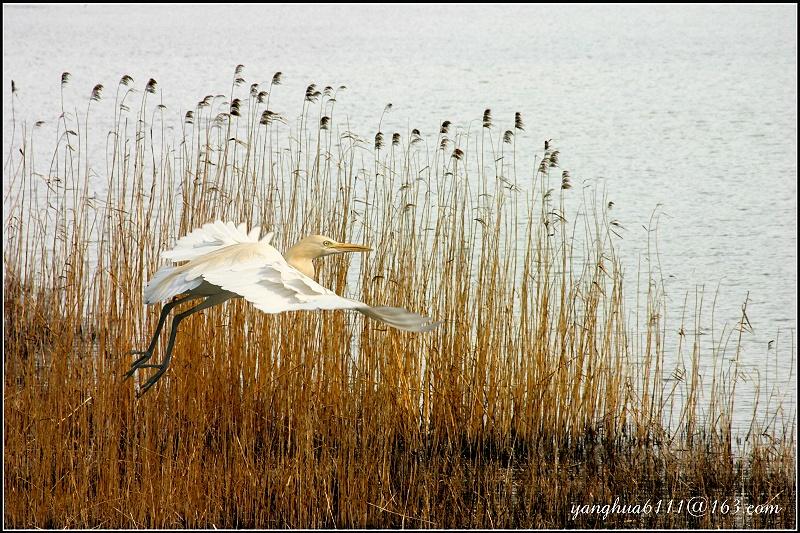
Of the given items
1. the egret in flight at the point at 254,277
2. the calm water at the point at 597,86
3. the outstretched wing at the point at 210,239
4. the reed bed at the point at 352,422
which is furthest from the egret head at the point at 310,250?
the calm water at the point at 597,86

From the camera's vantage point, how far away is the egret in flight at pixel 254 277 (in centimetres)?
269

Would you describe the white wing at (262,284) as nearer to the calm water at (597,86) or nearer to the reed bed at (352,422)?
the reed bed at (352,422)

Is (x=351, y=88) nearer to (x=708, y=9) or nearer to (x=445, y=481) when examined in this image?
(x=445, y=481)

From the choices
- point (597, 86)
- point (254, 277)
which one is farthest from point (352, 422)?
point (597, 86)

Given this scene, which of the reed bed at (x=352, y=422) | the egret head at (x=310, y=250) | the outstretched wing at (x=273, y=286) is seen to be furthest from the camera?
the reed bed at (x=352, y=422)

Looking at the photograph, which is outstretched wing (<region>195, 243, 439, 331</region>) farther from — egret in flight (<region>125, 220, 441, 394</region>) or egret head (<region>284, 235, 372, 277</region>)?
egret head (<region>284, 235, 372, 277</region>)

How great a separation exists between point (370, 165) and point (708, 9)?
20.3 m

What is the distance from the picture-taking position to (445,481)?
4.09 metres

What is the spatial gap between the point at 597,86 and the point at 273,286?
1332cm

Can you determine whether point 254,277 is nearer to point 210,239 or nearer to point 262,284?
point 262,284

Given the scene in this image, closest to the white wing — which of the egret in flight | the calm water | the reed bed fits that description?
the egret in flight

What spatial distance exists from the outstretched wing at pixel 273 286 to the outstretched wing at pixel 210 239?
1.05ft

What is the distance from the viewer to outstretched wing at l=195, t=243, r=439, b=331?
8.73 ft

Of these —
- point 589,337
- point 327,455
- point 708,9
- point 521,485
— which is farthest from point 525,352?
point 708,9
